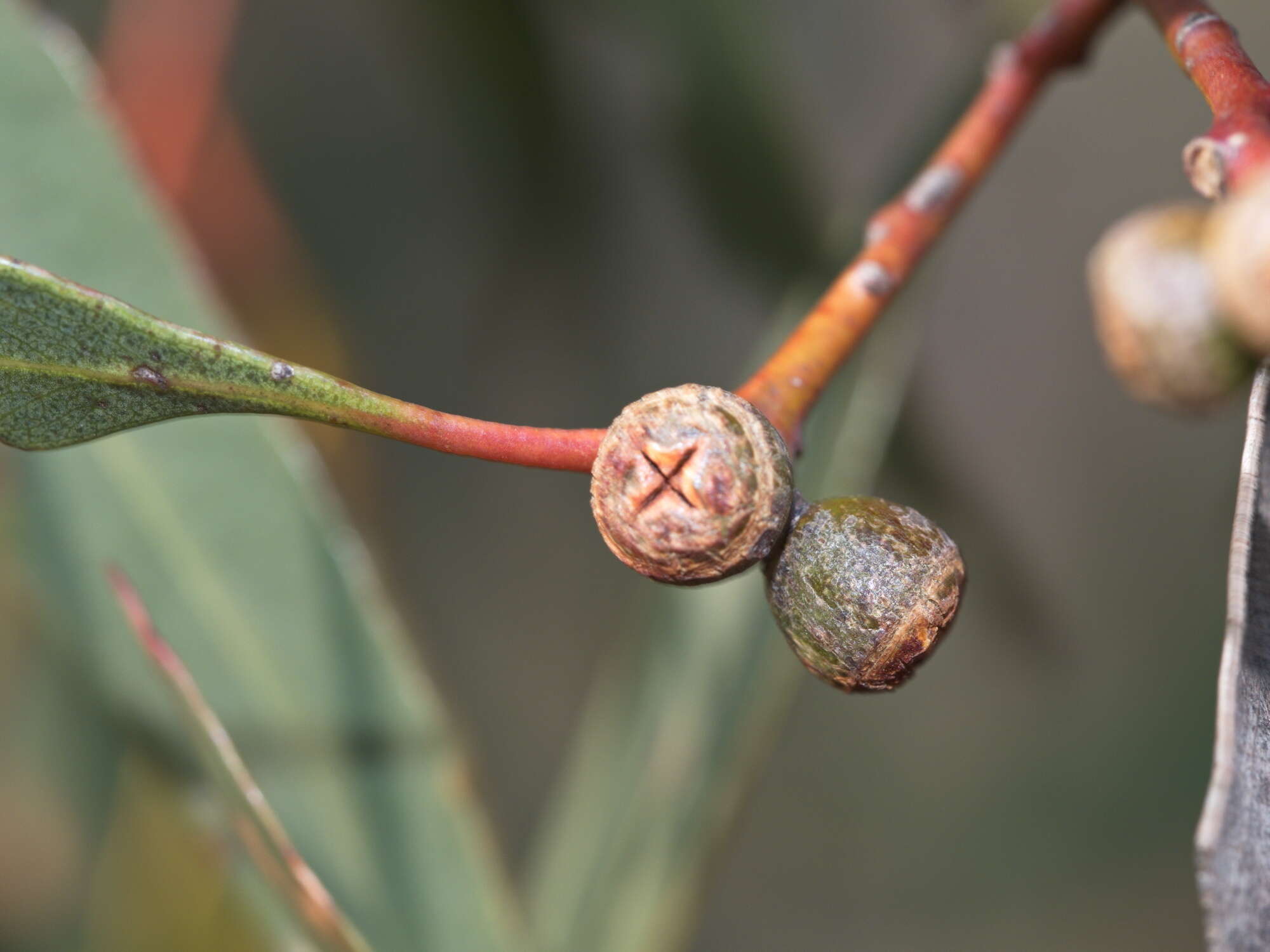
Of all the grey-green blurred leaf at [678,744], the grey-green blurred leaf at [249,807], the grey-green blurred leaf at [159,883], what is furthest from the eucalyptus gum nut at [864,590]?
the grey-green blurred leaf at [159,883]

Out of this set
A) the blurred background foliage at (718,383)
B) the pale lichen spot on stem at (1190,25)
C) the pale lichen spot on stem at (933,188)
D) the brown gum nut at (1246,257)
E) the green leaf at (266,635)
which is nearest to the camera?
the brown gum nut at (1246,257)

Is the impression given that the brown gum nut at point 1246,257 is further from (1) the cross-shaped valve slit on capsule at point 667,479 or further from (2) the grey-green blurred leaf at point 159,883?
(2) the grey-green blurred leaf at point 159,883

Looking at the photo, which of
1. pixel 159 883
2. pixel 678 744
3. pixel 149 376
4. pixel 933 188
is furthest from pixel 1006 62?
pixel 159 883

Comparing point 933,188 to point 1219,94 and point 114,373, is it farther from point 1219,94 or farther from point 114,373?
point 114,373

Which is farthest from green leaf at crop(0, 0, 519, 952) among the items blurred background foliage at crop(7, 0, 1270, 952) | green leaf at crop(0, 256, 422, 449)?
green leaf at crop(0, 256, 422, 449)

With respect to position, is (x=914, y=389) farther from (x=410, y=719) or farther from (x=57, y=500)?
(x=57, y=500)

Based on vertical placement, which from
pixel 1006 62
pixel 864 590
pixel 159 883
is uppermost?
pixel 1006 62

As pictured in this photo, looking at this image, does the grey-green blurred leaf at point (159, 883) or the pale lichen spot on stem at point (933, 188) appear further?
the grey-green blurred leaf at point (159, 883)

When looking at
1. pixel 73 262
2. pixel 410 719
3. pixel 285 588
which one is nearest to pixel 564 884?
pixel 410 719
